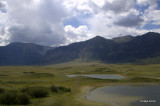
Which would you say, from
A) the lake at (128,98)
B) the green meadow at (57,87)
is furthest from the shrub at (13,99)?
the lake at (128,98)

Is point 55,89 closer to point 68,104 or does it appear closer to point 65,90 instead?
point 65,90

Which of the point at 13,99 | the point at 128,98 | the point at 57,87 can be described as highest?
the point at 13,99

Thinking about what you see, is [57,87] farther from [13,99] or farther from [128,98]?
[128,98]

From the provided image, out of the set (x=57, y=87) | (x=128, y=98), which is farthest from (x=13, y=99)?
(x=128, y=98)

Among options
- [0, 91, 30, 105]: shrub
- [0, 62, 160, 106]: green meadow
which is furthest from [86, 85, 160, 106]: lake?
[0, 91, 30, 105]: shrub

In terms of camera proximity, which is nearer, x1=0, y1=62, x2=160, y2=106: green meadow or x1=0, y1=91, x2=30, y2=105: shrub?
x1=0, y1=91, x2=30, y2=105: shrub

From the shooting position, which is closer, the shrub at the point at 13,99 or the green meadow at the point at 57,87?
the shrub at the point at 13,99

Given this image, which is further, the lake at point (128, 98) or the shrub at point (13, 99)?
the lake at point (128, 98)

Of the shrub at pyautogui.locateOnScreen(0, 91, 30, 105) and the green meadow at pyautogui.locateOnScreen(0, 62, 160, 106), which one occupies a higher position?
the shrub at pyautogui.locateOnScreen(0, 91, 30, 105)

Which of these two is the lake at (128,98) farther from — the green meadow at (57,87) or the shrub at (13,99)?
the shrub at (13,99)

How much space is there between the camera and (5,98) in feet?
113

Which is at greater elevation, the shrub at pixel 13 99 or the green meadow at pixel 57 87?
the shrub at pixel 13 99

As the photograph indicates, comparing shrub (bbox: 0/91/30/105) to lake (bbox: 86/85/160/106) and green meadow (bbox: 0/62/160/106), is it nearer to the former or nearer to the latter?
green meadow (bbox: 0/62/160/106)

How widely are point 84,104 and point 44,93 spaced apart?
46.9ft
